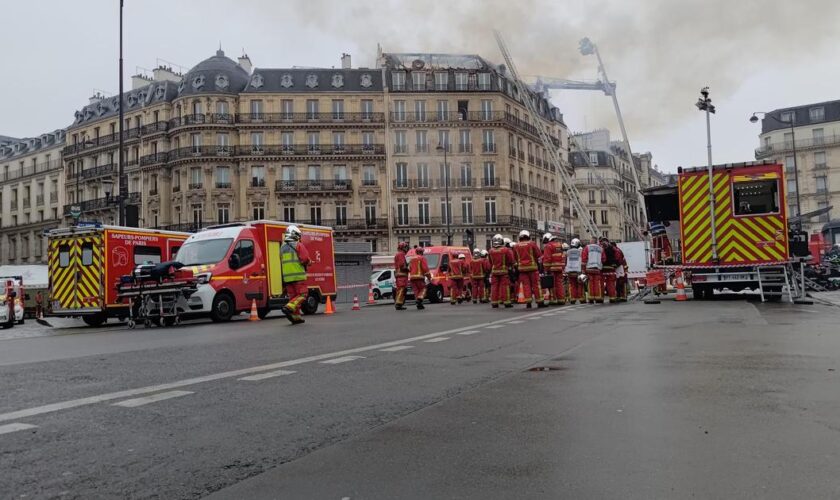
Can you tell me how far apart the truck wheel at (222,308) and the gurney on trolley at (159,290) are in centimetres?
64

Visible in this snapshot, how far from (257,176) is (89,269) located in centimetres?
Answer: 3969

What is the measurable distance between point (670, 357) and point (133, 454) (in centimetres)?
529

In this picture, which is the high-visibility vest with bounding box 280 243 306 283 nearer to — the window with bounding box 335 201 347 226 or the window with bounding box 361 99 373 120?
the window with bounding box 335 201 347 226

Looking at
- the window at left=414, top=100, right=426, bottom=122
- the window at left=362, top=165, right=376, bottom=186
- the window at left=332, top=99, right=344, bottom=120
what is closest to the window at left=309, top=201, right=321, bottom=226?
the window at left=362, top=165, right=376, bottom=186

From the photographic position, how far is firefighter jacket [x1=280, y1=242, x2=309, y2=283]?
13117 millimetres

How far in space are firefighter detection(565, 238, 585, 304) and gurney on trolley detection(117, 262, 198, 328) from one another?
942 centimetres

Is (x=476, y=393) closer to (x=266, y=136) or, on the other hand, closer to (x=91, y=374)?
(x=91, y=374)

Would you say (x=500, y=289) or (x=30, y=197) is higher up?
(x=30, y=197)

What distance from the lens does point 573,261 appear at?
1814 centimetres

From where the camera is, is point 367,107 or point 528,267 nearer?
point 528,267

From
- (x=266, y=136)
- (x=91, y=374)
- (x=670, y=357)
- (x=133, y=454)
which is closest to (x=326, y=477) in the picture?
(x=133, y=454)

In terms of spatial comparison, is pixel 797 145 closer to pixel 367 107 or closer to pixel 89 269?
pixel 367 107

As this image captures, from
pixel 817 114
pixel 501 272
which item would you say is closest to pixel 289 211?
pixel 501 272

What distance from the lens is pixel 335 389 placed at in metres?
5.55
